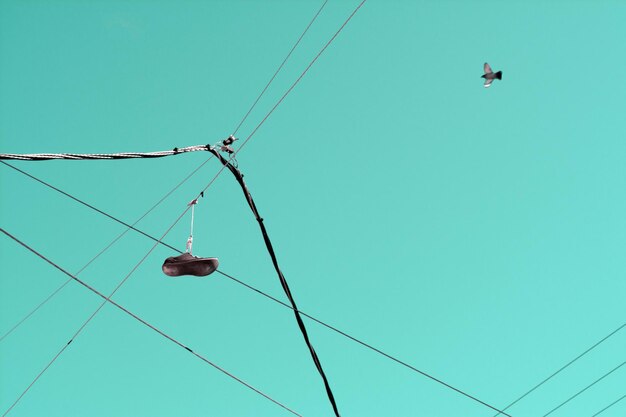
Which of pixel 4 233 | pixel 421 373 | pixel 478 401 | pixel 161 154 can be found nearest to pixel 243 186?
pixel 161 154

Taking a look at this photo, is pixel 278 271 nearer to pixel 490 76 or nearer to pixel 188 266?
pixel 188 266

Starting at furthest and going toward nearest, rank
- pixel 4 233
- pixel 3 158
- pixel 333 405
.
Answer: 1. pixel 333 405
2. pixel 4 233
3. pixel 3 158

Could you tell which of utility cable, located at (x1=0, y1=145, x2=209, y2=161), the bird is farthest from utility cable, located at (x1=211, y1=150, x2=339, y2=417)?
the bird

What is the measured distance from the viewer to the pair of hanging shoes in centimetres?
399

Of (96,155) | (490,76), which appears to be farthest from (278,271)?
(490,76)

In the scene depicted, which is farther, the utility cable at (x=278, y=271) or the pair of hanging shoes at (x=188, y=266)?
the utility cable at (x=278, y=271)

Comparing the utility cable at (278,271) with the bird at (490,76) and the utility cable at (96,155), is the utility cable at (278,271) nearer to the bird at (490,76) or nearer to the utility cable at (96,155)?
the utility cable at (96,155)

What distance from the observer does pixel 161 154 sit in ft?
13.3

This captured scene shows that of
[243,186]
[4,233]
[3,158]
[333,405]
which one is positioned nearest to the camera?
[3,158]

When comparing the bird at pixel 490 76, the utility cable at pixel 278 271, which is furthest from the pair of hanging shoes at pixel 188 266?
the bird at pixel 490 76

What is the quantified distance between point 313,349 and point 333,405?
18.5 inches

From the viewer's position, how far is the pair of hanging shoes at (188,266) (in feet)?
13.1

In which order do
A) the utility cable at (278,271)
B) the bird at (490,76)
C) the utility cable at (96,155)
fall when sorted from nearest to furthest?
1. the utility cable at (96,155)
2. the utility cable at (278,271)
3. the bird at (490,76)

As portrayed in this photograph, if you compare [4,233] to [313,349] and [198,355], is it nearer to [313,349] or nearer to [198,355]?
[198,355]
